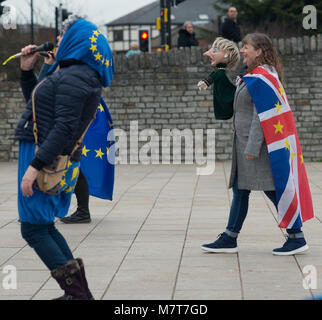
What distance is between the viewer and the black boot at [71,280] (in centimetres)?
392

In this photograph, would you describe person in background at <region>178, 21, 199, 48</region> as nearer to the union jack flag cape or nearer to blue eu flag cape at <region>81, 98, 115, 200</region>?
blue eu flag cape at <region>81, 98, 115, 200</region>

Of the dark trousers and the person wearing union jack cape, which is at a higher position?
the person wearing union jack cape

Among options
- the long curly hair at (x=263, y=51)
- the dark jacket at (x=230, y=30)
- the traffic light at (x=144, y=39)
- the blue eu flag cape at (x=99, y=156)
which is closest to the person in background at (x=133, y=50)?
the dark jacket at (x=230, y=30)

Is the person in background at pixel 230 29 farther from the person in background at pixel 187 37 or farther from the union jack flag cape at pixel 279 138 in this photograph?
the union jack flag cape at pixel 279 138

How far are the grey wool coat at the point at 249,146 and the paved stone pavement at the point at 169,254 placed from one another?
608 millimetres

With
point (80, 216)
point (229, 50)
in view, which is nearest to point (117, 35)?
point (80, 216)

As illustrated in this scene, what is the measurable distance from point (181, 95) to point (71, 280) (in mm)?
13839

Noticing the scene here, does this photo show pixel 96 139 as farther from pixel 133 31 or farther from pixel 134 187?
pixel 133 31

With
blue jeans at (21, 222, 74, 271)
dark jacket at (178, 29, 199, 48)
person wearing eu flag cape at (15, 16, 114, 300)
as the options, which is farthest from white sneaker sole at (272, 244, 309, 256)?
dark jacket at (178, 29, 199, 48)

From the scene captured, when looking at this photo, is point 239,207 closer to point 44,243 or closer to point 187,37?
point 44,243

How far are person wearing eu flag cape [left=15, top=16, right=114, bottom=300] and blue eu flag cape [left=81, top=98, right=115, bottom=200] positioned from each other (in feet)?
11.1

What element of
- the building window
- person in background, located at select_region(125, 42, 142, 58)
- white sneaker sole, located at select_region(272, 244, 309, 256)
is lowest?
white sneaker sole, located at select_region(272, 244, 309, 256)

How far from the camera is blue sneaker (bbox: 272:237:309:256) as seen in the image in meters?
5.66

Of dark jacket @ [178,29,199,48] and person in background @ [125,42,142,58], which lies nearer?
person in background @ [125,42,142,58]
